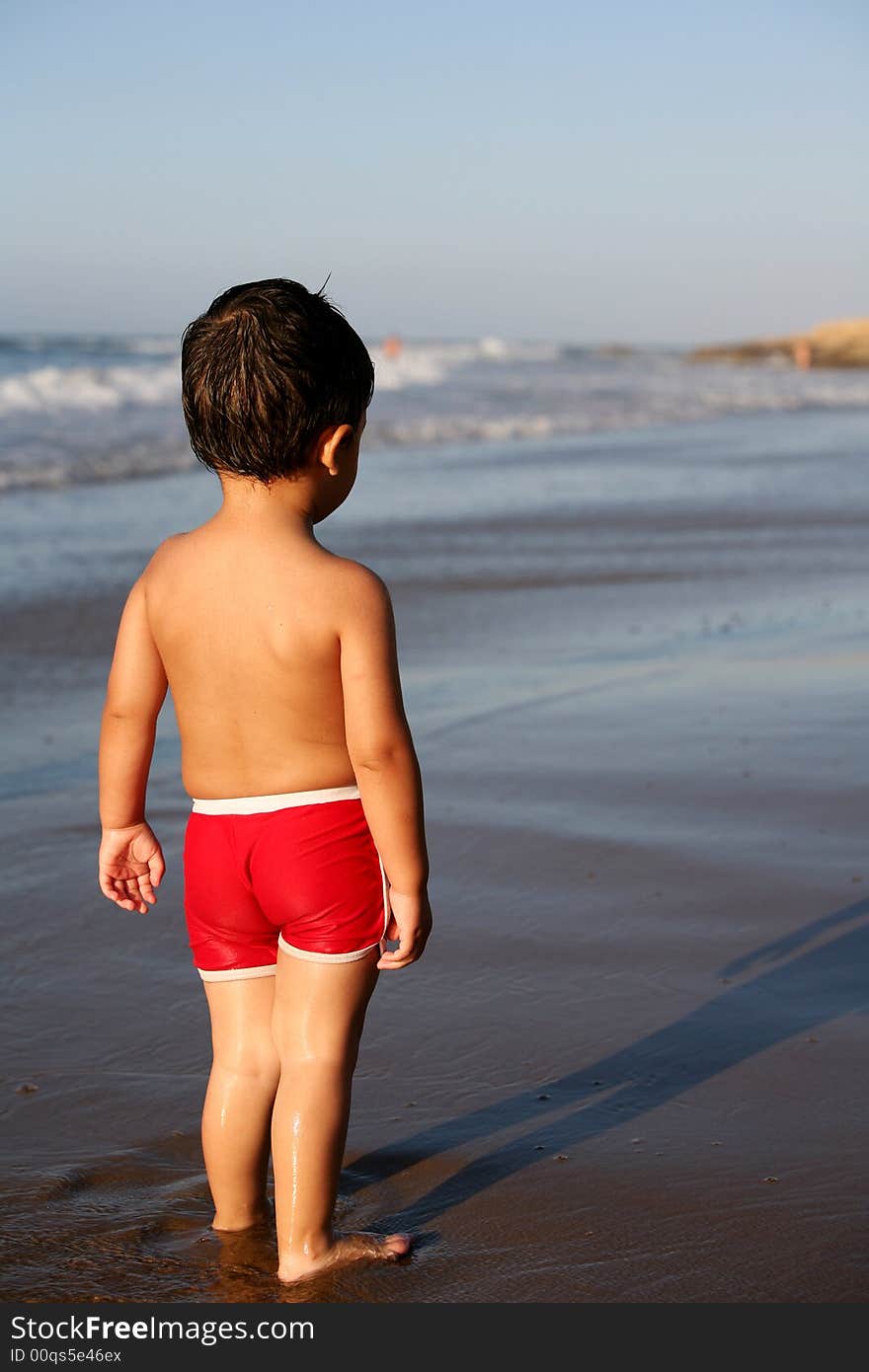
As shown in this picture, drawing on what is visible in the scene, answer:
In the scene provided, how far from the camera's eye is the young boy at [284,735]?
2139 millimetres

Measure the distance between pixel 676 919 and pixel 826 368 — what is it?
4684cm

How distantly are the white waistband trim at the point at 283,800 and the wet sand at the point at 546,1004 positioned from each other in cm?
73

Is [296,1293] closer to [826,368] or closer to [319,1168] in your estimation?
[319,1168]

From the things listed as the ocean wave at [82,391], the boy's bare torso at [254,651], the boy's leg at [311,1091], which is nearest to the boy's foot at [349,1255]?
the boy's leg at [311,1091]

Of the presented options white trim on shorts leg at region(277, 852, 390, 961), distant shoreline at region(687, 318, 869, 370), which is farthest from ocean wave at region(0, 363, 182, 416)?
distant shoreline at region(687, 318, 869, 370)

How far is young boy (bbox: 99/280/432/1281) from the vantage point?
214 cm

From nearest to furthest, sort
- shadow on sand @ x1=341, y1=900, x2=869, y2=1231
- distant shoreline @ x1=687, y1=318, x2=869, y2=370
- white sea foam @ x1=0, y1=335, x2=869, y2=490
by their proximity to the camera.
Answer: shadow on sand @ x1=341, y1=900, x2=869, y2=1231
white sea foam @ x1=0, y1=335, x2=869, y2=490
distant shoreline @ x1=687, y1=318, x2=869, y2=370

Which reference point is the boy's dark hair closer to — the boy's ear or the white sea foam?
the boy's ear

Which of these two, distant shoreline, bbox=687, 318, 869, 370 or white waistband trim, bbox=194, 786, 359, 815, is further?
distant shoreline, bbox=687, 318, 869, 370

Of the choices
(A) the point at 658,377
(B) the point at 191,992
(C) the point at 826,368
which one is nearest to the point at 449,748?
(B) the point at 191,992

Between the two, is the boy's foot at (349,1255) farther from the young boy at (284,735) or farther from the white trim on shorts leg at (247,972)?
the white trim on shorts leg at (247,972)

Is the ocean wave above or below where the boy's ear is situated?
below

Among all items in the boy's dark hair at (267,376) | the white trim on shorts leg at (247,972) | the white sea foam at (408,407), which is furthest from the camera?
the white sea foam at (408,407)

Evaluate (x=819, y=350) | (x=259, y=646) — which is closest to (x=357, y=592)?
(x=259, y=646)
